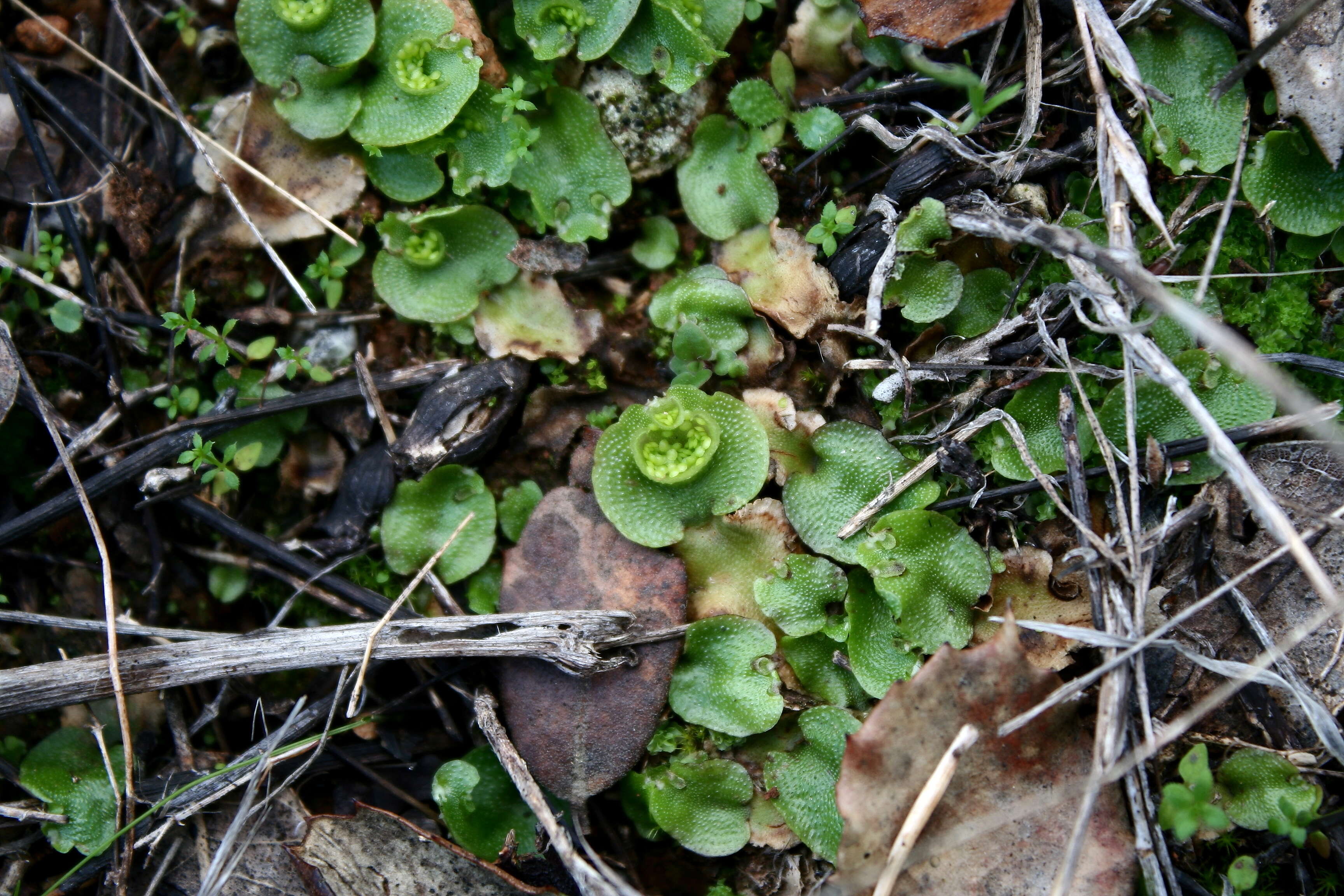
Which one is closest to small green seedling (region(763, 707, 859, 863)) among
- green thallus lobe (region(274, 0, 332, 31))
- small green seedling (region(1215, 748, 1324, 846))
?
small green seedling (region(1215, 748, 1324, 846))

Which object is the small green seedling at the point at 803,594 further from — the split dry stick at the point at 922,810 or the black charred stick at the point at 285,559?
the black charred stick at the point at 285,559

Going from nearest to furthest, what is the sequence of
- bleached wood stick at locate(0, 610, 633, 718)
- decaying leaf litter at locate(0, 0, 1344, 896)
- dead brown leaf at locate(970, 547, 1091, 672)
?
1. decaying leaf litter at locate(0, 0, 1344, 896)
2. dead brown leaf at locate(970, 547, 1091, 672)
3. bleached wood stick at locate(0, 610, 633, 718)

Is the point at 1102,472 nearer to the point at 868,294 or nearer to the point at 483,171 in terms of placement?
the point at 868,294

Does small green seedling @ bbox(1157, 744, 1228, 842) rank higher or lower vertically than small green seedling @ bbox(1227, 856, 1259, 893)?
higher

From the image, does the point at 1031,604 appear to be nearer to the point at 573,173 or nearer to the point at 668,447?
the point at 668,447

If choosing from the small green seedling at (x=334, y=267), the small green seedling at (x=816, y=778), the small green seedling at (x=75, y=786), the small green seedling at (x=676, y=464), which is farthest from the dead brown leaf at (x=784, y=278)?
the small green seedling at (x=75, y=786)

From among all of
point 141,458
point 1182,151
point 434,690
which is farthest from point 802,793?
point 141,458

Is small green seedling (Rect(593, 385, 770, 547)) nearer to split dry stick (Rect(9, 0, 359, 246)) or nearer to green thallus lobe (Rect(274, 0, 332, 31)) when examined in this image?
split dry stick (Rect(9, 0, 359, 246))
